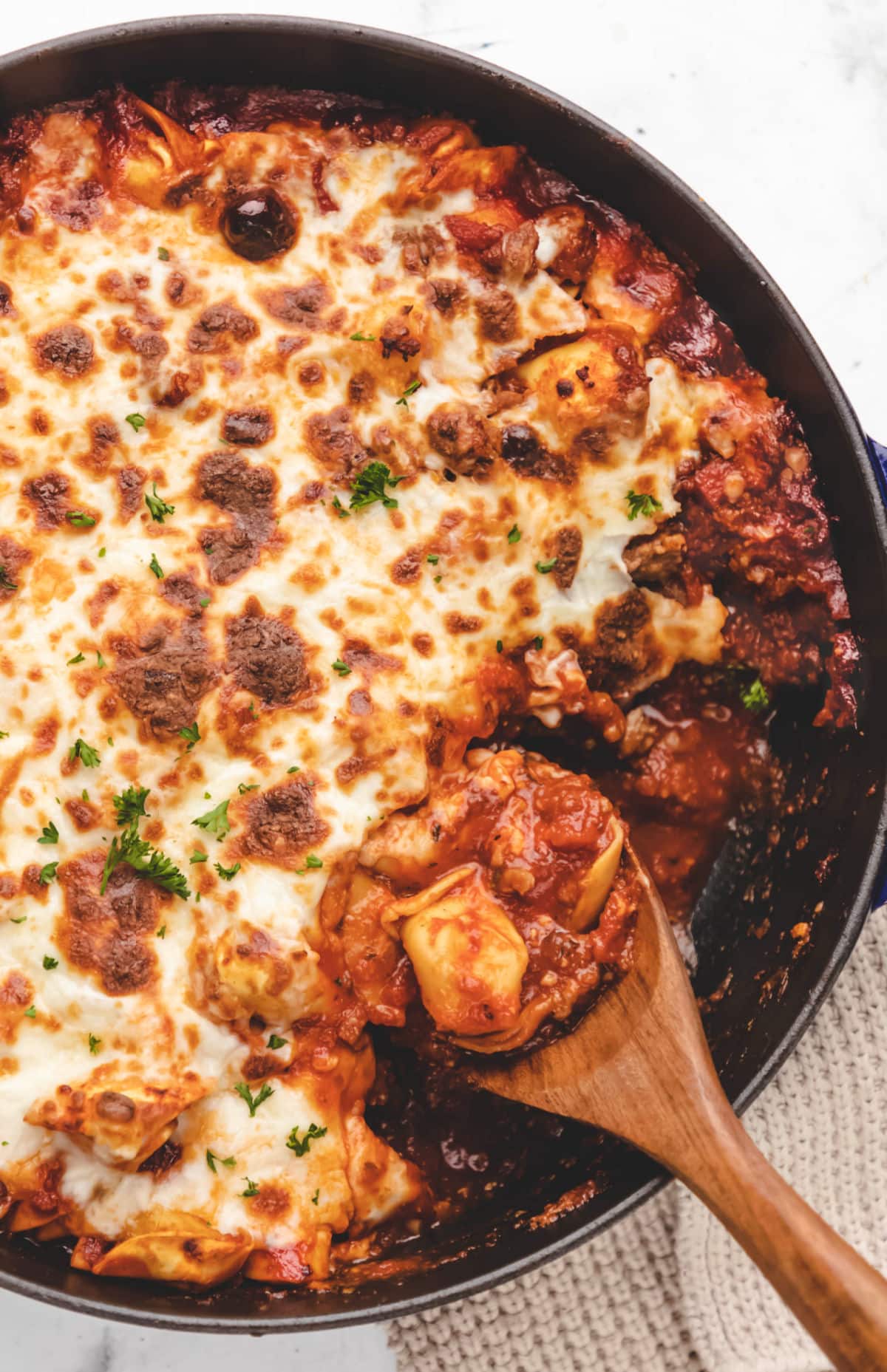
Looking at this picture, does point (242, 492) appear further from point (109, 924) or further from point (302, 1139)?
point (302, 1139)

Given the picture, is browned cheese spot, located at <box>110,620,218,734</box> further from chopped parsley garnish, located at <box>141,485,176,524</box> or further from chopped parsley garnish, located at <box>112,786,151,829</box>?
chopped parsley garnish, located at <box>141,485,176,524</box>

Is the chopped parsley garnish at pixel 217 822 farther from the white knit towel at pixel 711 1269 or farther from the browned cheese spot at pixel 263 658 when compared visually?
the white knit towel at pixel 711 1269

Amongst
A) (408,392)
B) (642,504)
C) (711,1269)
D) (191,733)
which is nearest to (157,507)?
(191,733)

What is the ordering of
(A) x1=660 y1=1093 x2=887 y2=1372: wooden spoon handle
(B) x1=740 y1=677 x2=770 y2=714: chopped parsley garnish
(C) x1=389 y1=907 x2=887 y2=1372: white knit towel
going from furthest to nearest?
(C) x1=389 y1=907 x2=887 y2=1372: white knit towel < (B) x1=740 y1=677 x2=770 y2=714: chopped parsley garnish < (A) x1=660 y1=1093 x2=887 y2=1372: wooden spoon handle

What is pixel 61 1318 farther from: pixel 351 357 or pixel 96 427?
pixel 351 357

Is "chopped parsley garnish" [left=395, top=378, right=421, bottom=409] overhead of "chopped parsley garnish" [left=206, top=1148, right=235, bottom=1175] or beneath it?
overhead

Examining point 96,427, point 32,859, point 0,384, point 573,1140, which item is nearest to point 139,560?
point 96,427

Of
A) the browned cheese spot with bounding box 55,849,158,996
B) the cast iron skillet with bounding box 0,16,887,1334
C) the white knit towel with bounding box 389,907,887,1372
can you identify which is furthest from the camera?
the white knit towel with bounding box 389,907,887,1372

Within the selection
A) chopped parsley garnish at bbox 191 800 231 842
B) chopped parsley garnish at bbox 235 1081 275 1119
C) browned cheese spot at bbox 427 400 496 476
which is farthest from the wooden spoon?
browned cheese spot at bbox 427 400 496 476
